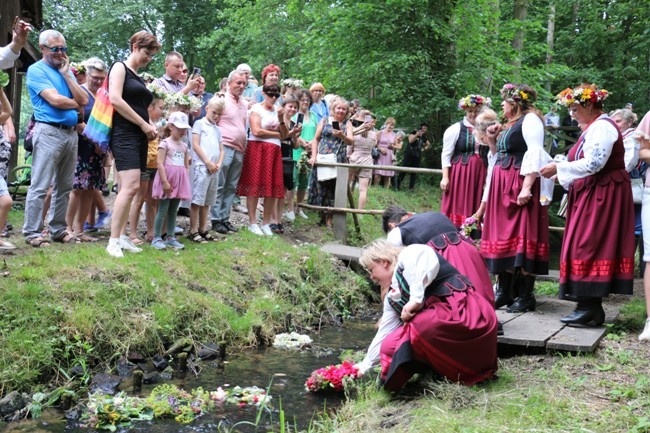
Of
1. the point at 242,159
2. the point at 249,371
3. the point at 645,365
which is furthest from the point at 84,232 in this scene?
the point at 645,365

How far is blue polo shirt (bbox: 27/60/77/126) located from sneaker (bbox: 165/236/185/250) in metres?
1.68

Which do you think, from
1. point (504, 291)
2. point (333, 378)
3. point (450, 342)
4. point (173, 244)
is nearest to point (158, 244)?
point (173, 244)

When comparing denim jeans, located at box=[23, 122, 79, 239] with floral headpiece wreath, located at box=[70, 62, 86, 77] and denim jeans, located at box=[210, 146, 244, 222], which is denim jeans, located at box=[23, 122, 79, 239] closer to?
floral headpiece wreath, located at box=[70, 62, 86, 77]

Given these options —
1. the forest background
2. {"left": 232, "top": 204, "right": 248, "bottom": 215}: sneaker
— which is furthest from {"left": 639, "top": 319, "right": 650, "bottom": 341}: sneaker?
the forest background

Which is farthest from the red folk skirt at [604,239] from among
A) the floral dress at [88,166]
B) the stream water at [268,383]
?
the floral dress at [88,166]

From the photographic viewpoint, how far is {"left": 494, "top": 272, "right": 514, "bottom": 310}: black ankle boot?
6551mm

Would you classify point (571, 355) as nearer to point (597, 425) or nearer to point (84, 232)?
point (597, 425)

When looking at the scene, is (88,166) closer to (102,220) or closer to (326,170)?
(102,220)

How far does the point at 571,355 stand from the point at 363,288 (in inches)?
162

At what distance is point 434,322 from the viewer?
453cm

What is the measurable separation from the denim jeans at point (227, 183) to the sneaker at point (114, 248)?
7.78 feet

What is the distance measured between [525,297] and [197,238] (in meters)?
3.81

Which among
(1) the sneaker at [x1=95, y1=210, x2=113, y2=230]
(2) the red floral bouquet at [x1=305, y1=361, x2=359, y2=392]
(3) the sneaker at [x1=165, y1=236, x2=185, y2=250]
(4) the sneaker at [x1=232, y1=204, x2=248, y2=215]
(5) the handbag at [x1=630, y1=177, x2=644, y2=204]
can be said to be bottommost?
(2) the red floral bouquet at [x1=305, y1=361, x2=359, y2=392]

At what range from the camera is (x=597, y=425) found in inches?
148
